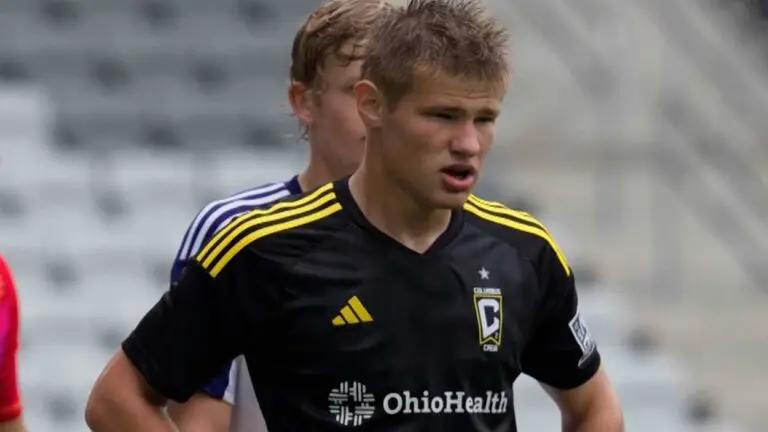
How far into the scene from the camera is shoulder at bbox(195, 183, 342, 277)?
2.41 meters

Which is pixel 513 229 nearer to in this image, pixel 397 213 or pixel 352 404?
pixel 397 213

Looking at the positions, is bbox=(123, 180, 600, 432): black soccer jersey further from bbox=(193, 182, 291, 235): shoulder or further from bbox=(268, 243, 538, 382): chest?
bbox=(193, 182, 291, 235): shoulder

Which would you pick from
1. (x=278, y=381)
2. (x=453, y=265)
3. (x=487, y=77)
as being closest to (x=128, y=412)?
(x=278, y=381)

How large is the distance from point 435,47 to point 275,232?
0.34 metres

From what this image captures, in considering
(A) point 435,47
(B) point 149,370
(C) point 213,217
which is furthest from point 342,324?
(C) point 213,217

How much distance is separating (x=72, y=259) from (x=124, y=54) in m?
0.91

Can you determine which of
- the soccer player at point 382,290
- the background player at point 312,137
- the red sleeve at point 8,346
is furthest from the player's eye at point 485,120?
the red sleeve at point 8,346

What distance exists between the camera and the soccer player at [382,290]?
2.36 metres

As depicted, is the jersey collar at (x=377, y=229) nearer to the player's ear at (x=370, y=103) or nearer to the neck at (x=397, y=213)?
the neck at (x=397, y=213)

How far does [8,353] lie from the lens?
2889mm

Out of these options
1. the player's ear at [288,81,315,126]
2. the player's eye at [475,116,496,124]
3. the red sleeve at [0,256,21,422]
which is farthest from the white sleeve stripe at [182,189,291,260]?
the player's eye at [475,116,496,124]

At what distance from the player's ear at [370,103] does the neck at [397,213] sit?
2.9 inches

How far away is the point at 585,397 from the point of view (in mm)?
2627

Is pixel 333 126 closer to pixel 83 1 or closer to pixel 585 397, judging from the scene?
pixel 585 397
